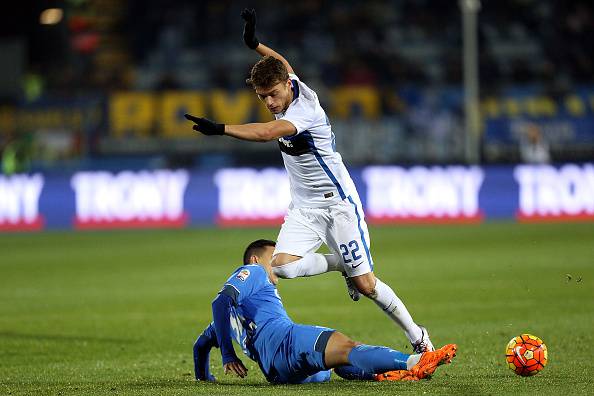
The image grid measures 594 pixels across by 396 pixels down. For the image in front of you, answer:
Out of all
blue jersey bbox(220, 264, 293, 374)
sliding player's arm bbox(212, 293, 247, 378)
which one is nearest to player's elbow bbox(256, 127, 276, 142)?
blue jersey bbox(220, 264, 293, 374)

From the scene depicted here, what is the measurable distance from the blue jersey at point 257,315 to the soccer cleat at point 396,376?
2.43 feet

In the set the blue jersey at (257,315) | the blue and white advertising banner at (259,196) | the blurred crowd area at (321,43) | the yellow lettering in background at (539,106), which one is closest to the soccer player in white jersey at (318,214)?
the blue jersey at (257,315)

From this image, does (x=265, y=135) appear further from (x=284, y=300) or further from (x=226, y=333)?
(x=284, y=300)

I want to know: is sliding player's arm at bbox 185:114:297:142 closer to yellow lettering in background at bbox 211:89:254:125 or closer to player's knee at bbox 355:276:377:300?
player's knee at bbox 355:276:377:300

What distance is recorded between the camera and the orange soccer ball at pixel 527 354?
7262 mm

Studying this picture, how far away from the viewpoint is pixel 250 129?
273 inches

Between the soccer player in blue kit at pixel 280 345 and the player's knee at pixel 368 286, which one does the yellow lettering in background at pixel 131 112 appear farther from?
the soccer player in blue kit at pixel 280 345

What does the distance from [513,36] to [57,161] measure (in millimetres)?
13435

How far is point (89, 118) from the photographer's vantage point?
2889 centimetres

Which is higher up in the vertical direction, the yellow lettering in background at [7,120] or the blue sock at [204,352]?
the yellow lettering in background at [7,120]

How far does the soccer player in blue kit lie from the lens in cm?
672

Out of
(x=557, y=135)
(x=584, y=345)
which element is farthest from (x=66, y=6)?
(x=584, y=345)

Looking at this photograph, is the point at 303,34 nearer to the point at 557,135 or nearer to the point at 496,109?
the point at 496,109

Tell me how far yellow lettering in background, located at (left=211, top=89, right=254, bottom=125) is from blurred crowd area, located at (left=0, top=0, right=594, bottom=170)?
1064mm
